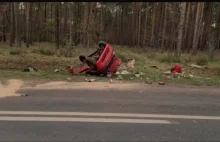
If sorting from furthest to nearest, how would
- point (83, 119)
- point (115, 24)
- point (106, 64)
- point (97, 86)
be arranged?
Answer: point (115, 24), point (106, 64), point (97, 86), point (83, 119)

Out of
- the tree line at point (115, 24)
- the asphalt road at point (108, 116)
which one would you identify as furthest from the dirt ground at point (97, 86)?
the tree line at point (115, 24)

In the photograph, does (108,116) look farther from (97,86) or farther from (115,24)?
(115,24)

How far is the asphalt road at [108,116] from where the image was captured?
3.94m

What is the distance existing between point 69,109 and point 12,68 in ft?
21.8

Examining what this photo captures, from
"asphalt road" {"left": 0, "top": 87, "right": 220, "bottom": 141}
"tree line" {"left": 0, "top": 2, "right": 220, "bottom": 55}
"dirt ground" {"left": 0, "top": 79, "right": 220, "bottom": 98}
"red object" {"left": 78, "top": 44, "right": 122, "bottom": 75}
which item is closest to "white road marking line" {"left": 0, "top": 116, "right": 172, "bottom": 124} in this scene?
"asphalt road" {"left": 0, "top": 87, "right": 220, "bottom": 141}

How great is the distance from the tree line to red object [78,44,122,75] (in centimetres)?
1250

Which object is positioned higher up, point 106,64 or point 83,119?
point 106,64

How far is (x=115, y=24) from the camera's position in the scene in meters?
48.1

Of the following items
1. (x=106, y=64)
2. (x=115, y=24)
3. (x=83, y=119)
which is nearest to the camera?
(x=83, y=119)

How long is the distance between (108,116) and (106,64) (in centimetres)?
491

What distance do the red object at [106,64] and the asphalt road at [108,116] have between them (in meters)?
2.71

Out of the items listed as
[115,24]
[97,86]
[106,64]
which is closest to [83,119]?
[97,86]

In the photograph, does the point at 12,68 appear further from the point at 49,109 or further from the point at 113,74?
the point at 49,109

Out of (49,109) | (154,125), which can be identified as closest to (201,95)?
(154,125)
